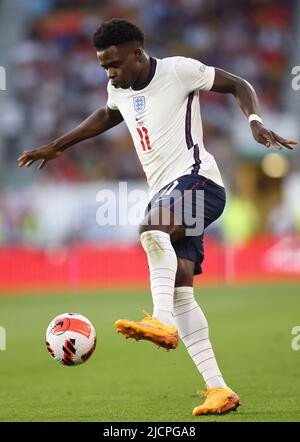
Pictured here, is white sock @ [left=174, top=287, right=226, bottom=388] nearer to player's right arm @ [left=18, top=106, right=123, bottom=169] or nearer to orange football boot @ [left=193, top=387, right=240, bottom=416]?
orange football boot @ [left=193, top=387, right=240, bottom=416]

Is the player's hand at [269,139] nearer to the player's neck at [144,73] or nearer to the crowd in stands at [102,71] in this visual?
the player's neck at [144,73]

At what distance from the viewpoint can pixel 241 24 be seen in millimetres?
24766

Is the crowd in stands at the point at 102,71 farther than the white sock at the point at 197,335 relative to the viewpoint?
Yes

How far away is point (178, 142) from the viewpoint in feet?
18.6

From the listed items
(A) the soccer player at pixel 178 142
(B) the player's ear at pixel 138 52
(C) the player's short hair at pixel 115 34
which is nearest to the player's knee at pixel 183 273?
(A) the soccer player at pixel 178 142

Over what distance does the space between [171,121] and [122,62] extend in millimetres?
486

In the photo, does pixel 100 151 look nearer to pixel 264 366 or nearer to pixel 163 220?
pixel 264 366

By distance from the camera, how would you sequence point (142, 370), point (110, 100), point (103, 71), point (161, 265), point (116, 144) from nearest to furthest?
point (161, 265) < point (110, 100) < point (142, 370) < point (116, 144) < point (103, 71)

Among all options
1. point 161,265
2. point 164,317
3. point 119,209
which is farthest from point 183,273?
point 119,209

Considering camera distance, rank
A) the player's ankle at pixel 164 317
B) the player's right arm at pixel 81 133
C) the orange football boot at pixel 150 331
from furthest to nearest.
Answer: the player's right arm at pixel 81 133
the player's ankle at pixel 164 317
the orange football boot at pixel 150 331

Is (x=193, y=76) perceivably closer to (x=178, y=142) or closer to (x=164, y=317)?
(x=178, y=142)

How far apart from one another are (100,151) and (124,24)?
17058mm

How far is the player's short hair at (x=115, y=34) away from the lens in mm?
5441

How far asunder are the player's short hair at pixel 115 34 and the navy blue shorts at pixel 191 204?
91 centimetres
